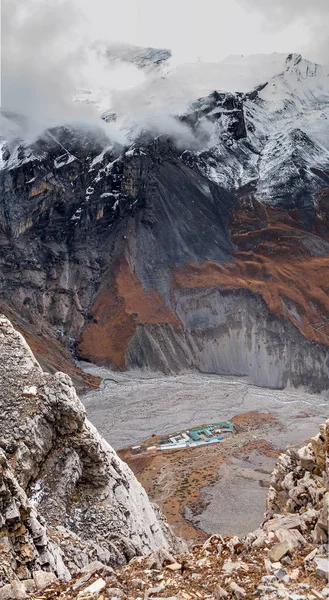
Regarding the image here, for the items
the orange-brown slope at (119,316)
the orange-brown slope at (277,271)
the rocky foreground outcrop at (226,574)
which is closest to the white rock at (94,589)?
the rocky foreground outcrop at (226,574)

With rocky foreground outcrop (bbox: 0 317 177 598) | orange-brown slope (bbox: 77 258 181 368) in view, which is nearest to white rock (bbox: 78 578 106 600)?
rocky foreground outcrop (bbox: 0 317 177 598)

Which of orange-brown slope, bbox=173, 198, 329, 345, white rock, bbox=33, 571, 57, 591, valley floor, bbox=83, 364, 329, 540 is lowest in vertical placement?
valley floor, bbox=83, 364, 329, 540

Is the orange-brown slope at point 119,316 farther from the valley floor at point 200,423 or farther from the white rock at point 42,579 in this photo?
the white rock at point 42,579

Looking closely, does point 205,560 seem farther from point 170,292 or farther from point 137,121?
point 137,121

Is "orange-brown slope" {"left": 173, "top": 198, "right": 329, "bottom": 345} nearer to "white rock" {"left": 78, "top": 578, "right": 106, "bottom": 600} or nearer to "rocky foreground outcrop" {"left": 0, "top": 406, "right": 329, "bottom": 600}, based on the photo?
"rocky foreground outcrop" {"left": 0, "top": 406, "right": 329, "bottom": 600}

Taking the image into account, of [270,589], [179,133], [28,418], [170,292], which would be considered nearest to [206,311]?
[170,292]

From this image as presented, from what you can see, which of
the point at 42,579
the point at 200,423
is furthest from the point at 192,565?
the point at 200,423
